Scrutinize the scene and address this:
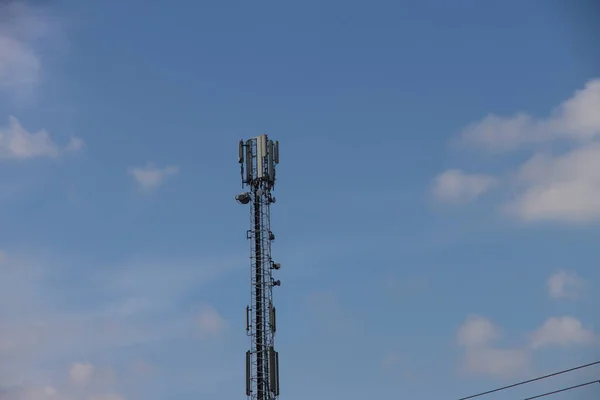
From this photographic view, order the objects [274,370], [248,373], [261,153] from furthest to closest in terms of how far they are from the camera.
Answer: [261,153] → [248,373] → [274,370]

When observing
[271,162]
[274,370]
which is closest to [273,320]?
[274,370]

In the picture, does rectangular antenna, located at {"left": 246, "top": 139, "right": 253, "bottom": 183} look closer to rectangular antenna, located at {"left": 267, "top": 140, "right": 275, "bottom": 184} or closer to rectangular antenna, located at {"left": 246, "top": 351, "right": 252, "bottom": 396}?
rectangular antenna, located at {"left": 267, "top": 140, "right": 275, "bottom": 184}

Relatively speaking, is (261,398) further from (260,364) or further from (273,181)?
(273,181)

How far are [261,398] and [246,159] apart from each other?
21492mm

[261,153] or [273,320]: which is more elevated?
[261,153]

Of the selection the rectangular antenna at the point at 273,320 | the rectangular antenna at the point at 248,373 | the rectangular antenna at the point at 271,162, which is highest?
the rectangular antenna at the point at 271,162

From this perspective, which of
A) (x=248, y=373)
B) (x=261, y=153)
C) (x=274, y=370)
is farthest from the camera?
(x=261, y=153)

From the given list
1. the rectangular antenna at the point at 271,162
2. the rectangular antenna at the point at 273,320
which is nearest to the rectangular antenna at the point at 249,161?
the rectangular antenna at the point at 271,162

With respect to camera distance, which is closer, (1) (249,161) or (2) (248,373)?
(2) (248,373)

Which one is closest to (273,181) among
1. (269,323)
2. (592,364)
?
(269,323)

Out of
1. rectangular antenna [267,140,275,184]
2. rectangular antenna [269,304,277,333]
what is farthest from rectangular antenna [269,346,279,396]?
rectangular antenna [267,140,275,184]

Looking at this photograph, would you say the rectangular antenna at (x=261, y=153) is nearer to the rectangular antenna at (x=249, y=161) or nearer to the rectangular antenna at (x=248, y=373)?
the rectangular antenna at (x=249, y=161)

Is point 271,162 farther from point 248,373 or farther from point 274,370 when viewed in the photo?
point 248,373

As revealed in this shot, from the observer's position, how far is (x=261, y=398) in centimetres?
9288
